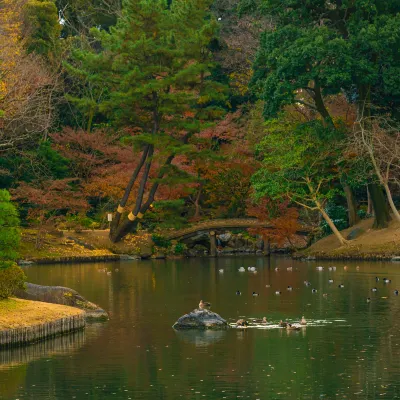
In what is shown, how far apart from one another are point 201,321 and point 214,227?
3606 centimetres

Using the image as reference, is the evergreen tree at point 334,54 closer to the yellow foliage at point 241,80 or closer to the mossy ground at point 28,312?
the yellow foliage at point 241,80

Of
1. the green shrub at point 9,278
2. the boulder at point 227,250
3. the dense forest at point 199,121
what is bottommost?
the green shrub at point 9,278

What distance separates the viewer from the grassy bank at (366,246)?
2355 inches

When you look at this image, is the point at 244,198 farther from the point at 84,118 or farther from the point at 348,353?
the point at 348,353

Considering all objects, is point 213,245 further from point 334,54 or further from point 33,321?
point 33,321

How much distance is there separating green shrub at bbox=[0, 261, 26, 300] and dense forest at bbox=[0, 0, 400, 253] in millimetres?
23059

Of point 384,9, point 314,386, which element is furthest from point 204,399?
point 384,9

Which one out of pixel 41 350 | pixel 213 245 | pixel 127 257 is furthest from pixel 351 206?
pixel 41 350

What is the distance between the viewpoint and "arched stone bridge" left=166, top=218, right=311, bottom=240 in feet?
220

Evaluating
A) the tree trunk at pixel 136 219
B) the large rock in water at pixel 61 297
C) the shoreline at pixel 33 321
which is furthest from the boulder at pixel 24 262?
the shoreline at pixel 33 321

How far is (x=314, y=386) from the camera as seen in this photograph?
23.5 meters

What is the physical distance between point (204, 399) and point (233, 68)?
57.8 m

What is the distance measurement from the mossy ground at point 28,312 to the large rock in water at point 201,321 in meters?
3.07

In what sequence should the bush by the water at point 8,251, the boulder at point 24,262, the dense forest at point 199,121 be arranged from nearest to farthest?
the bush by the water at point 8,251
the dense forest at point 199,121
the boulder at point 24,262
